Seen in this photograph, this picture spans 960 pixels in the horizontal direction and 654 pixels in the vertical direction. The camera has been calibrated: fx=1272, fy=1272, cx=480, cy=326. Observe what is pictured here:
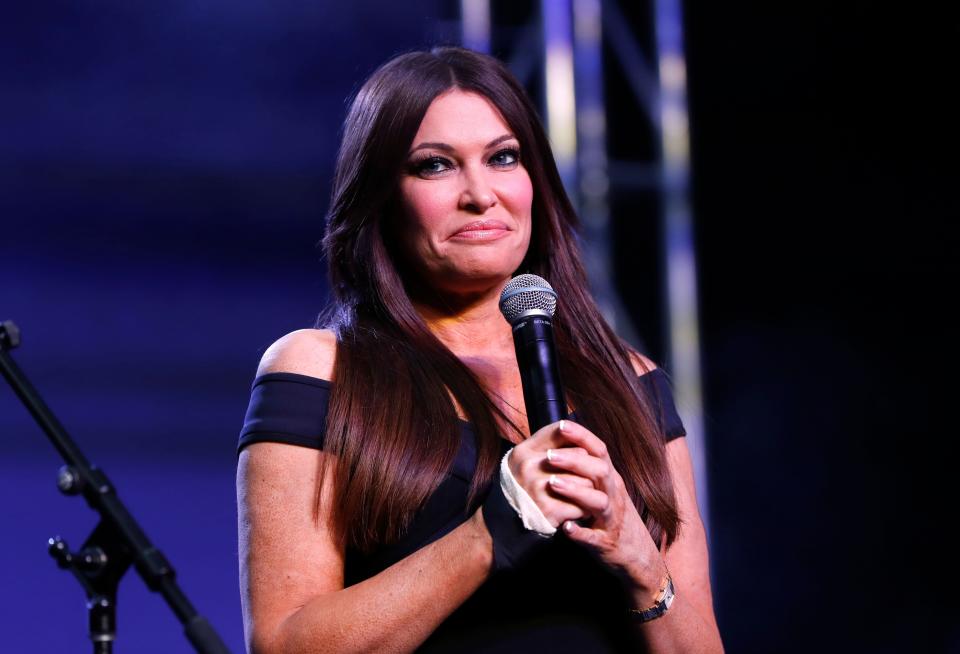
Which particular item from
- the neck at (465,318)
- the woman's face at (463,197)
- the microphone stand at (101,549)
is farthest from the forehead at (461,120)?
the microphone stand at (101,549)

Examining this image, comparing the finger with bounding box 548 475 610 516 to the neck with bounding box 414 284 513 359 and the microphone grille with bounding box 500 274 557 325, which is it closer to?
the microphone grille with bounding box 500 274 557 325

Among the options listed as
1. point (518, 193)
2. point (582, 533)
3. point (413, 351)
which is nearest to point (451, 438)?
point (413, 351)

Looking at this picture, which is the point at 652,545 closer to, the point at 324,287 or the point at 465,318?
the point at 465,318

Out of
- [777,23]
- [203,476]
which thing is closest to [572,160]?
[777,23]

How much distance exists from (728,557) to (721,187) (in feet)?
4.58

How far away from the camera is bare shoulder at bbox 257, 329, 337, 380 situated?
1.97 meters

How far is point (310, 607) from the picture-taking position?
1.77 metres

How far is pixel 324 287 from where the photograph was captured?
4.09 m

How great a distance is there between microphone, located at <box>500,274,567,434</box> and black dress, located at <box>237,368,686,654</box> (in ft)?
0.90

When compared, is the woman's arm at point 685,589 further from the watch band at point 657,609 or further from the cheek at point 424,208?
the cheek at point 424,208

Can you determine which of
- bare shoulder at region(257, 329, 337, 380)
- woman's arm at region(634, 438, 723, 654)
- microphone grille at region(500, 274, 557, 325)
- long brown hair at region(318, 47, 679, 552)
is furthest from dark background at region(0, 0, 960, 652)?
microphone grille at region(500, 274, 557, 325)

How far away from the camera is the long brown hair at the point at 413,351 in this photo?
1.87 meters

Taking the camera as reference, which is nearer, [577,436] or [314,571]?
[577,436]

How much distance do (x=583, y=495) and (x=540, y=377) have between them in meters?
0.16
